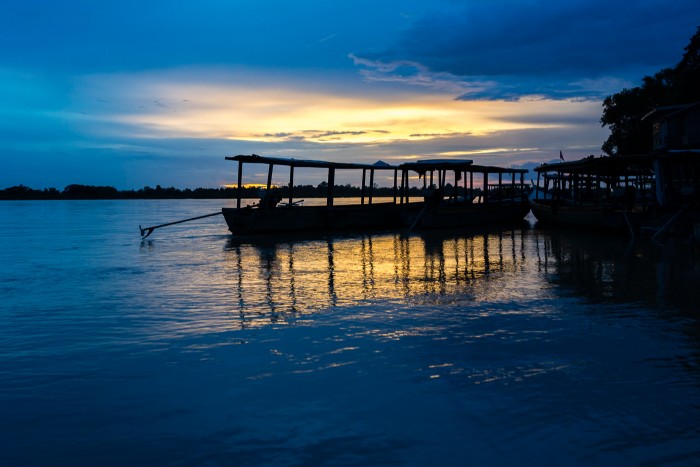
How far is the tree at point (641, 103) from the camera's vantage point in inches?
1426

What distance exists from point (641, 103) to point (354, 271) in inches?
1464

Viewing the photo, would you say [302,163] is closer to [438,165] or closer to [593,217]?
[438,165]

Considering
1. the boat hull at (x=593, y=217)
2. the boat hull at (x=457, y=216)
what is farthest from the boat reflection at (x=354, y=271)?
the boat hull at (x=457, y=216)

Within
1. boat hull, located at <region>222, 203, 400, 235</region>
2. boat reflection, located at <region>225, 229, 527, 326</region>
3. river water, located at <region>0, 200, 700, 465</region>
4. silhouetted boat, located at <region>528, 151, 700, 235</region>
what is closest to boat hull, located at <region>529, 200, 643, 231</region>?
silhouetted boat, located at <region>528, 151, 700, 235</region>

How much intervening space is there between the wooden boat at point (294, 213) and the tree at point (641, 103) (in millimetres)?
20840

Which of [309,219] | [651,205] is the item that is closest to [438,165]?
[309,219]

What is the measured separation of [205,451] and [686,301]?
8404 mm

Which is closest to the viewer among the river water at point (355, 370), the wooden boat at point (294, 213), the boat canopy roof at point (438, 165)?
the river water at point (355, 370)

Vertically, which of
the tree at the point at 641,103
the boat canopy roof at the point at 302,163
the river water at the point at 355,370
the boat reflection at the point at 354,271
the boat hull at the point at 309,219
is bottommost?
the river water at the point at 355,370

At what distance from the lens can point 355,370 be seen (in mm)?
5957

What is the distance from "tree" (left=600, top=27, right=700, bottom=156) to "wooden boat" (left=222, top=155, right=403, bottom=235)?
20.8m

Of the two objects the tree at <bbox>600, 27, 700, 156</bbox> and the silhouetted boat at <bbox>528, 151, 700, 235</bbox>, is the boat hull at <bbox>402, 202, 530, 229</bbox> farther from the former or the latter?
the tree at <bbox>600, 27, 700, 156</bbox>

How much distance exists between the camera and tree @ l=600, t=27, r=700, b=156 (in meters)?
36.2

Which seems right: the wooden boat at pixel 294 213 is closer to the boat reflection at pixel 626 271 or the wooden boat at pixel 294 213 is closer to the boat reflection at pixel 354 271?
the boat reflection at pixel 354 271
